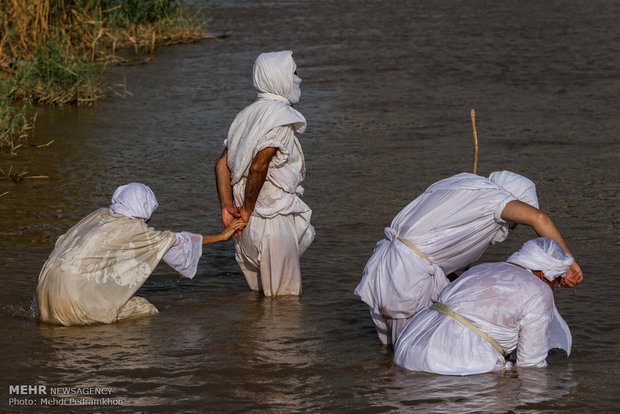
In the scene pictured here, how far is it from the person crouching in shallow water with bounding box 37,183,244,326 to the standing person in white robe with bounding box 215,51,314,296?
47 cm

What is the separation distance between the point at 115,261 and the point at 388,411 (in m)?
1.98

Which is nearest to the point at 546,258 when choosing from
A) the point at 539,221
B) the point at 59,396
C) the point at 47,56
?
the point at 539,221

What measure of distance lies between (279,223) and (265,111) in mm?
683

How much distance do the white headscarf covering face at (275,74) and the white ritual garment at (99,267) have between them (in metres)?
1.01

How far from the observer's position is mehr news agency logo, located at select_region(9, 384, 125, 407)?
15.9 feet

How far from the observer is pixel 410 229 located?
207 inches

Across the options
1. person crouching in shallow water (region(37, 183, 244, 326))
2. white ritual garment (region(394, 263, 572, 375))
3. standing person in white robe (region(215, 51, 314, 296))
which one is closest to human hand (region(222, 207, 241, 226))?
standing person in white robe (region(215, 51, 314, 296))

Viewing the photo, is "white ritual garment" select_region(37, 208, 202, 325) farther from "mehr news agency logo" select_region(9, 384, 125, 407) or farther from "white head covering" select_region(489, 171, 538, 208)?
"white head covering" select_region(489, 171, 538, 208)

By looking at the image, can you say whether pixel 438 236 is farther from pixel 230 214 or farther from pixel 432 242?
pixel 230 214

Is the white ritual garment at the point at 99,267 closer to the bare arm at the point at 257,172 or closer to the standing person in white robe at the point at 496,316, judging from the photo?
the bare arm at the point at 257,172

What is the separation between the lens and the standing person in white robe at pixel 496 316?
4742 millimetres

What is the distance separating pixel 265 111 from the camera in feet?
20.0

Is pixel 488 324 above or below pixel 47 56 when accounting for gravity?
below

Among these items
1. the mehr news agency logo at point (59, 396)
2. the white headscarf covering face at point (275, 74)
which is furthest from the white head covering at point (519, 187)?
the mehr news agency logo at point (59, 396)
